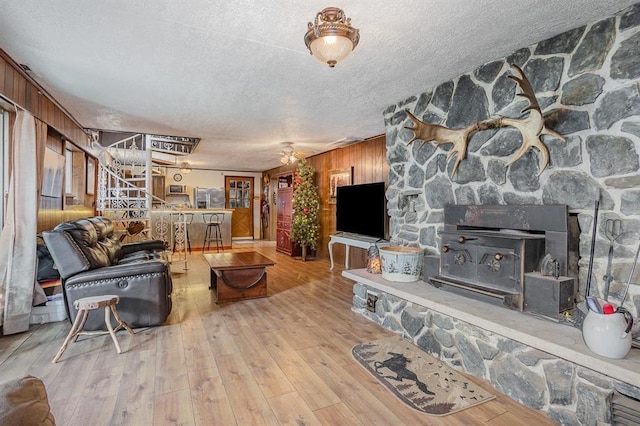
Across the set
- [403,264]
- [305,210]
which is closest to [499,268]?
[403,264]

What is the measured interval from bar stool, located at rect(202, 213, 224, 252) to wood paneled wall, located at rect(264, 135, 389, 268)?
2945 millimetres

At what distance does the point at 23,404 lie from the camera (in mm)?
656

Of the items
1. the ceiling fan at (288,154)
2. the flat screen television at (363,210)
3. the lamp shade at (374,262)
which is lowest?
the lamp shade at (374,262)

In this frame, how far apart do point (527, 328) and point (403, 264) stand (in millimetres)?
1195

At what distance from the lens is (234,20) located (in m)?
2.02

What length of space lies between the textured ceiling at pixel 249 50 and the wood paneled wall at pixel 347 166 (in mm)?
1260

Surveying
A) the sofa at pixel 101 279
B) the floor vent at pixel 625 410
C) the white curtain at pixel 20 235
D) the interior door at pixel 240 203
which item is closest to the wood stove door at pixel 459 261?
the floor vent at pixel 625 410

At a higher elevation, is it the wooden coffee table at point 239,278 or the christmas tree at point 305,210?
the christmas tree at point 305,210

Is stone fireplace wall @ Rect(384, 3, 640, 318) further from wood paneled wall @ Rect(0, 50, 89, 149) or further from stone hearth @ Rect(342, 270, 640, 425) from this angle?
wood paneled wall @ Rect(0, 50, 89, 149)

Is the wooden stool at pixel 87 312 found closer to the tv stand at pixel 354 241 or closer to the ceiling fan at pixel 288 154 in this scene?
the tv stand at pixel 354 241

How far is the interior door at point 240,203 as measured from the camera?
10.6m

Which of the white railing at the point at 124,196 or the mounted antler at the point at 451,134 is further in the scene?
the white railing at the point at 124,196

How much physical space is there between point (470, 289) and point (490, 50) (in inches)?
72.0

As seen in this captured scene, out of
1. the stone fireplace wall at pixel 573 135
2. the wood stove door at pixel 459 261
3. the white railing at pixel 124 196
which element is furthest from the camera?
the white railing at pixel 124 196
